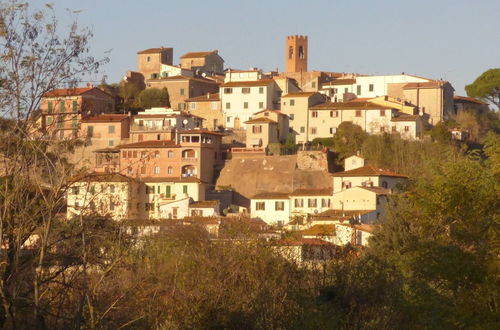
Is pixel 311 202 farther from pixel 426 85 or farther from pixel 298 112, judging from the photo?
pixel 426 85

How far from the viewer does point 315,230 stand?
51.9 meters

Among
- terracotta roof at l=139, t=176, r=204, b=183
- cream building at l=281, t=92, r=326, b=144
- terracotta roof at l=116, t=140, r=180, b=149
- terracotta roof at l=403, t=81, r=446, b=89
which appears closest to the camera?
terracotta roof at l=139, t=176, r=204, b=183

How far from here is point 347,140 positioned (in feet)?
238

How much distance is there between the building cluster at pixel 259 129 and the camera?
64.4 meters

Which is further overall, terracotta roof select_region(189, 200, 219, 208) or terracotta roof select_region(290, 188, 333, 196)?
terracotta roof select_region(290, 188, 333, 196)

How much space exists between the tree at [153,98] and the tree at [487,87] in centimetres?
2283

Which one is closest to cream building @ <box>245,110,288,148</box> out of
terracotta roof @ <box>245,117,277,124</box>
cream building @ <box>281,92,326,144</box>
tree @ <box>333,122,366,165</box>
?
terracotta roof @ <box>245,117,277,124</box>

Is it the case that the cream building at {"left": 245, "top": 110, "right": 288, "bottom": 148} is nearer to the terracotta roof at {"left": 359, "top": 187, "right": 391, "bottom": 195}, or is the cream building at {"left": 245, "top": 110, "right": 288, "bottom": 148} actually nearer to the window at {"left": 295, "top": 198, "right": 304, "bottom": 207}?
the window at {"left": 295, "top": 198, "right": 304, "bottom": 207}

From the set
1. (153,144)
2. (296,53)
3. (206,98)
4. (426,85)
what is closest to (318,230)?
(153,144)

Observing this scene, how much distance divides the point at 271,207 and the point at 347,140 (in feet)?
28.9

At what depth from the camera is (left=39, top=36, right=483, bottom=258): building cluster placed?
64438mm

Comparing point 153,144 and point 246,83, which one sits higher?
point 246,83

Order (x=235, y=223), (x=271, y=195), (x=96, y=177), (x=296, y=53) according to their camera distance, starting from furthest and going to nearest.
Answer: (x=296, y=53) < (x=271, y=195) < (x=235, y=223) < (x=96, y=177)

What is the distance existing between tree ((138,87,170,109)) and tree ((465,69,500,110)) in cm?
2283
